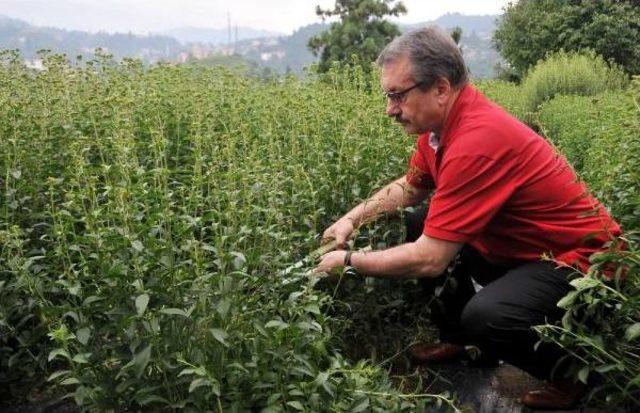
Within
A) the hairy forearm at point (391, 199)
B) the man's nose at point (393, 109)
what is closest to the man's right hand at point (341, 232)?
the hairy forearm at point (391, 199)

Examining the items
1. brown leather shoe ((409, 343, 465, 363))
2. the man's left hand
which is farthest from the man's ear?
brown leather shoe ((409, 343, 465, 363))

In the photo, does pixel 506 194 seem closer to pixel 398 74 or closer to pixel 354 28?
pixel 398 74

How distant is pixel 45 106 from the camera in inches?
149

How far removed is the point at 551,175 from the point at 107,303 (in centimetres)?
196

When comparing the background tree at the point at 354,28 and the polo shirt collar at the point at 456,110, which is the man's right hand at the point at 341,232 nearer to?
the polo shirt collar at the point at 456,110

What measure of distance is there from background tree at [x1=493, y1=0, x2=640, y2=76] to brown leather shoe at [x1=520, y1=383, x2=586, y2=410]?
25792mm

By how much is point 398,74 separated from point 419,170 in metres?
0.61

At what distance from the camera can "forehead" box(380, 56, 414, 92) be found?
3.05 metres

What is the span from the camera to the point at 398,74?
10.1 feet

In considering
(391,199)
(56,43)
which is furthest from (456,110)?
(56,43)

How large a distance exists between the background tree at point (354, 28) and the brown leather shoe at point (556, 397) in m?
35.2

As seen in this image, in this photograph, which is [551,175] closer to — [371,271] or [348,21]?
[371,271]

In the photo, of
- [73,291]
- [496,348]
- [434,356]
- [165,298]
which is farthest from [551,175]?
[73,291]

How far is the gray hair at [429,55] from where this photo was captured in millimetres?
3039
